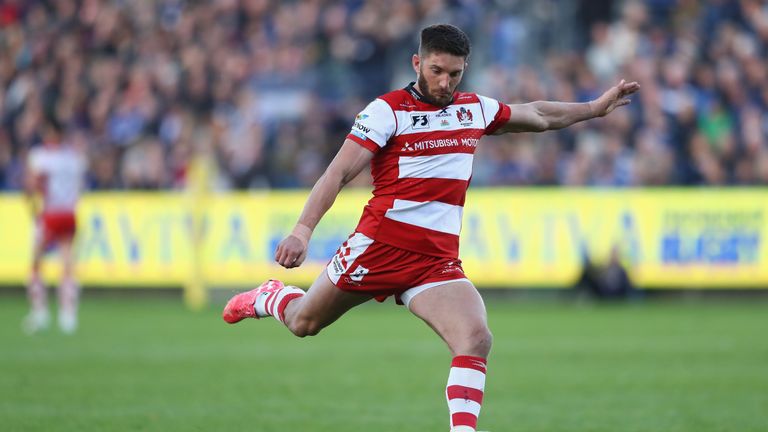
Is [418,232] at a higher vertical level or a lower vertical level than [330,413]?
higher

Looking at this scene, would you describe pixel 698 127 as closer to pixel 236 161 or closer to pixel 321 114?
pixel 321 114

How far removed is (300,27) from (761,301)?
10837 millimetres

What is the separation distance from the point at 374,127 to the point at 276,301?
1652 mm

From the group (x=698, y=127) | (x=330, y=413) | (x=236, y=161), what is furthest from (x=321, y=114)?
(x=330, y=413)

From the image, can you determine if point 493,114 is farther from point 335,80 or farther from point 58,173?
point 335,80

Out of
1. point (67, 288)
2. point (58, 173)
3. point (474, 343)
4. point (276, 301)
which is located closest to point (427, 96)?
point (474, 343)

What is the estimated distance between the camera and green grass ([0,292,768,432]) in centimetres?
896

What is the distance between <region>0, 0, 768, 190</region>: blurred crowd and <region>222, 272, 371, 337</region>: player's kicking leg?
13295mm

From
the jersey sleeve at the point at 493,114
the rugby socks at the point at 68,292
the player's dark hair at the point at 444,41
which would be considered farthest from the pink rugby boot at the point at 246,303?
the rugby socks at the point at 68,292

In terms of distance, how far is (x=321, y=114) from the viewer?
915 inches

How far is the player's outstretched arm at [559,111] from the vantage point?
24.7 ft

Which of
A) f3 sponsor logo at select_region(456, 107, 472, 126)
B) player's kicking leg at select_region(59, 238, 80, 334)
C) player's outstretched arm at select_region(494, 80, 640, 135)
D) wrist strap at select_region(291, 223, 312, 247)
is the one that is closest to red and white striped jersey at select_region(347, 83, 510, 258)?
f3 sponsor logo at select_region(456, 107, 472, 126)

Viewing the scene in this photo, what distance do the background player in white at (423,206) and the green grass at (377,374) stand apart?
1.73 m

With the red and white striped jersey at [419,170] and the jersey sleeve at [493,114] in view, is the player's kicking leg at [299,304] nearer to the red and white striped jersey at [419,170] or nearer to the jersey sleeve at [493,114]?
the red and white striped jersey at [419,170]
